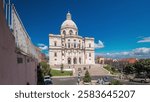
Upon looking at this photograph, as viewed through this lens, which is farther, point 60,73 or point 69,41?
point 60,73

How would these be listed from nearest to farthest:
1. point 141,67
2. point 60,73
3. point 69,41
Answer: point 69,41, point 141,67, point 60,73

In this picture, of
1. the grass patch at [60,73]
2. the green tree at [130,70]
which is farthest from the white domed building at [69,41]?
the green tree at [130,70]

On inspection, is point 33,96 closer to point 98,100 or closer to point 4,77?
point 4,77

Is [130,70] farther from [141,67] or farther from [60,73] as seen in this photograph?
[60,73]

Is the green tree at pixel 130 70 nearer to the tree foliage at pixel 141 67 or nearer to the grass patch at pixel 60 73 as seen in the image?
the tree foliage at pixel 141 67

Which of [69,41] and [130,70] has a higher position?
[69,41]

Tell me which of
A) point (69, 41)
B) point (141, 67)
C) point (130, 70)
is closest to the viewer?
point (69, 41)

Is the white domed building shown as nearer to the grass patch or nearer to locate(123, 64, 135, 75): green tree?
the grass patch

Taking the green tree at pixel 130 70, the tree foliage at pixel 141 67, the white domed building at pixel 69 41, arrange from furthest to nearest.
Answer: the green tree at pixel 130 70 < the tree foliage at pixel 141 67 < the white domed building at pixel 69 41

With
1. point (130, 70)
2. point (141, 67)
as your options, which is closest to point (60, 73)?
point (130, 70)

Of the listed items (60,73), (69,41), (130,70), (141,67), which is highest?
(69,41)

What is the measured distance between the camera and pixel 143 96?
255cm

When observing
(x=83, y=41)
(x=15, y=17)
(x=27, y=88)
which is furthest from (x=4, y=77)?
(x=83, y=41)

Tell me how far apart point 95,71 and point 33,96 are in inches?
988
